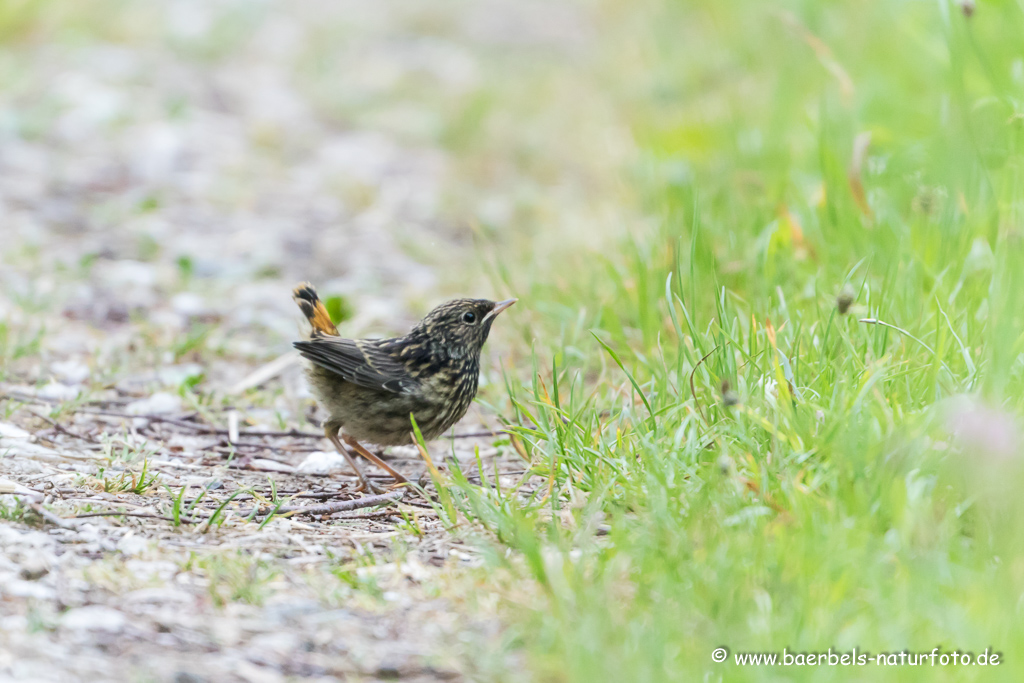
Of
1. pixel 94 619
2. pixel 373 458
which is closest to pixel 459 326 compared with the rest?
pixel 373 458

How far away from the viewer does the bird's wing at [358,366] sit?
13.5 ft

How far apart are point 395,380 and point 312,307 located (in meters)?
0.66

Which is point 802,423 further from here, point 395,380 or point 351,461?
point 351,461

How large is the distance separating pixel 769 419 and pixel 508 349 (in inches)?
86.3

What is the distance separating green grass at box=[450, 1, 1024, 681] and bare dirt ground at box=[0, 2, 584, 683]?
41cm

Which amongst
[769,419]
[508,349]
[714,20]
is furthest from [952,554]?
[714,20]

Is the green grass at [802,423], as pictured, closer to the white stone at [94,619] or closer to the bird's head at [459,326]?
the bird's head at [459,326]

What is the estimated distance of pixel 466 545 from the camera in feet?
10.5

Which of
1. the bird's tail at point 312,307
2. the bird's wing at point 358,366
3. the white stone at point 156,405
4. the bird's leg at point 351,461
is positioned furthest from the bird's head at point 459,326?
the white stone at point 156,405

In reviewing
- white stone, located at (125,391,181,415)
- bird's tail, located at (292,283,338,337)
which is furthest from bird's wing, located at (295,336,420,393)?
white stone, located at (125,391,181,415)

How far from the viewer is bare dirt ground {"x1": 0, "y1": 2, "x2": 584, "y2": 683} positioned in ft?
A: 8.88

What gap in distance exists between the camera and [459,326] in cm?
438

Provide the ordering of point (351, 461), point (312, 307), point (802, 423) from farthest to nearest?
point (312, 307), point (351, 461), point (802, 423)

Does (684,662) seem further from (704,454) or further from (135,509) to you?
(135,509)
